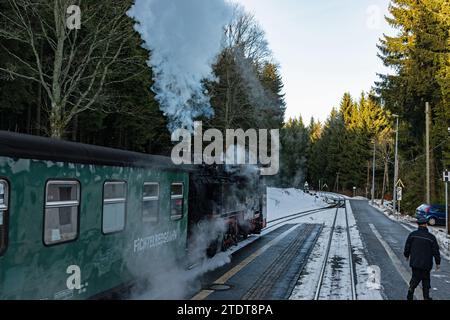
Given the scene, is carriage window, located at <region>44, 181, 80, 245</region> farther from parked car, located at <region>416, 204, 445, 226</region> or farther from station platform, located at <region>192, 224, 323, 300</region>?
parked car, located at <region>416, 204, 445, 226</region>

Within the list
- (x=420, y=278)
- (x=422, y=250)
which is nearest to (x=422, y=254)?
(x=422, y=250)

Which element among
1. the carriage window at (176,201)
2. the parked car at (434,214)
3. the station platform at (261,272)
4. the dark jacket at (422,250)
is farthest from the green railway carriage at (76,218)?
the parked car at (434,214)

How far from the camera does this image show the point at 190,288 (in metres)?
9.23

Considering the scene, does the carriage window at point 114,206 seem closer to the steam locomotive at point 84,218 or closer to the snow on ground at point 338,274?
the steam locomotive at point 84,218

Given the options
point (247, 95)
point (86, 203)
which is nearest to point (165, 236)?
point (86, 203)

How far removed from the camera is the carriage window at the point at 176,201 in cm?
964

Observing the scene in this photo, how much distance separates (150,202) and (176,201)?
4.53 ft

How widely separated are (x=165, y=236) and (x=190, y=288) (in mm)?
1219

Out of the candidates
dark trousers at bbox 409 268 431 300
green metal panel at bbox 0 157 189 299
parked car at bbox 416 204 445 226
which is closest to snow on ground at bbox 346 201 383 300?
dark trousers at bbox 409 268 431 300

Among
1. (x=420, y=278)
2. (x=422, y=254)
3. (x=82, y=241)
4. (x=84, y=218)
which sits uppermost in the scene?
(x=84, y=218)

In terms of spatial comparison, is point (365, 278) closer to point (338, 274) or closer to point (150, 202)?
point (338, 274)

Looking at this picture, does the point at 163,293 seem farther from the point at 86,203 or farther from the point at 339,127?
the point at 339,127

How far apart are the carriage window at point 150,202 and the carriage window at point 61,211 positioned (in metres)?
2.14

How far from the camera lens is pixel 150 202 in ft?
28.0
